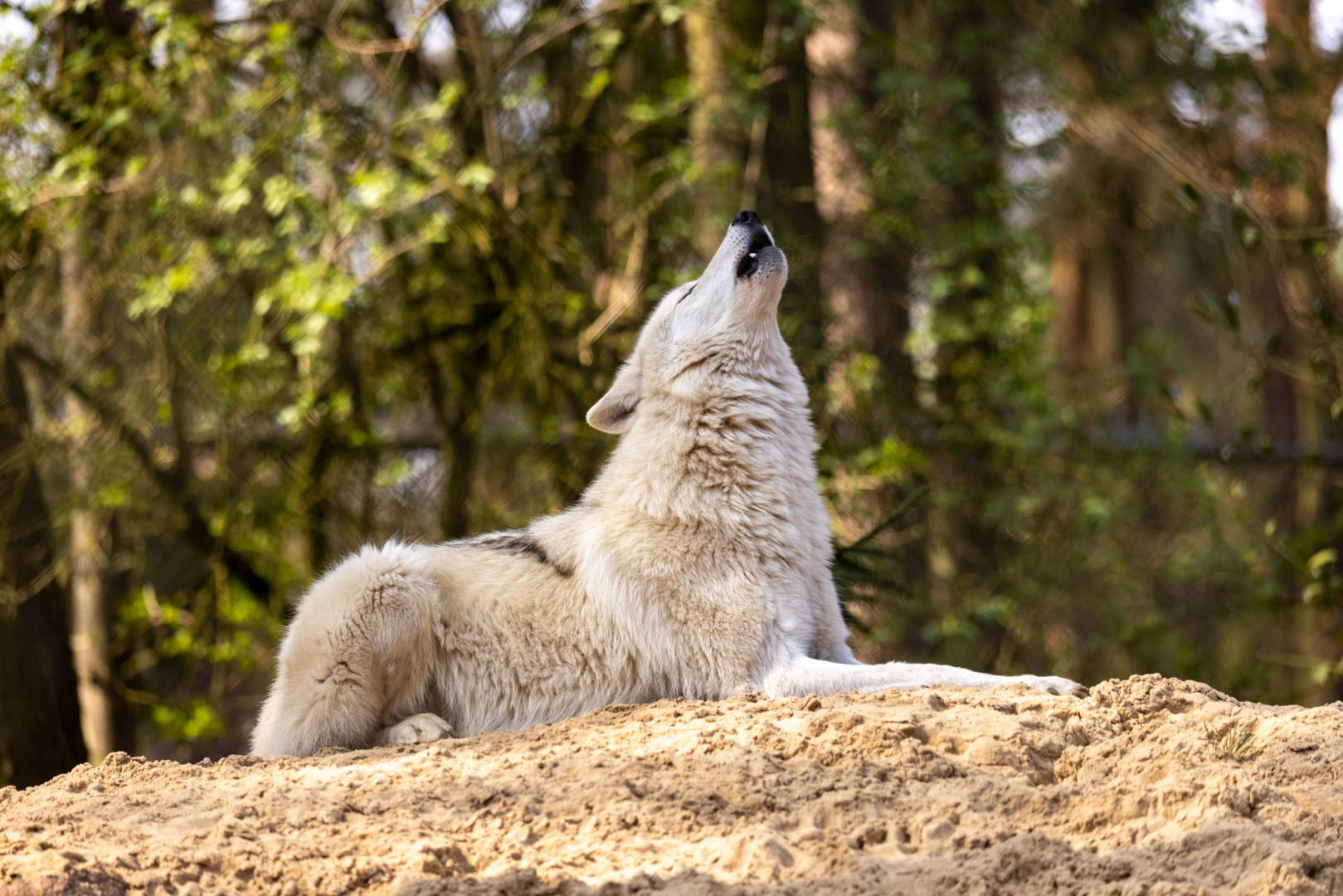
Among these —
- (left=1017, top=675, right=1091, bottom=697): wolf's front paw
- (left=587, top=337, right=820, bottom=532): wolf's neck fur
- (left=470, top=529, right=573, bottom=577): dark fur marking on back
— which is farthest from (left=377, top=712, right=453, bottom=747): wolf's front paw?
(left=1017, top=675, right=1091, bottom=697): wolf's front paw

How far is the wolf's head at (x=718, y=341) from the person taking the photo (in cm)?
479

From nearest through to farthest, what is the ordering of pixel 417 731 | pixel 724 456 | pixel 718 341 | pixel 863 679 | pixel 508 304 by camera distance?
pixel 863 679 < pixel 417 731 < pixel 724 456 < pixel 718 341 < pixel 508 304

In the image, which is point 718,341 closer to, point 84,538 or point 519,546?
point 519,546

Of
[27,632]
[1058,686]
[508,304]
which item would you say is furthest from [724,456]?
[27,632]

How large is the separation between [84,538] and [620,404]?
4828 mm

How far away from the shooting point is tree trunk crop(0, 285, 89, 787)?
21.3ft

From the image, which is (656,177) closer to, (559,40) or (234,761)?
(559,40)

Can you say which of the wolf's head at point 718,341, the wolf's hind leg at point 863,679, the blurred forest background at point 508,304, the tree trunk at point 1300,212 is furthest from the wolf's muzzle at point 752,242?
the tree trunk at point 1300,212

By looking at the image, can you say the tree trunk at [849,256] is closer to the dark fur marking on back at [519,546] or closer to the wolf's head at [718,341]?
the wolf's head at [718,341]

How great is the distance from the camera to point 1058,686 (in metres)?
3.87

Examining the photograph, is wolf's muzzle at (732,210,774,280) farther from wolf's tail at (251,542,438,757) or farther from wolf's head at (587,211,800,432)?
wolf's tail at (251,542,438,757)

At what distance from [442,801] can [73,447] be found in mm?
5654

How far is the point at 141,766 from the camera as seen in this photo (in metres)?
3.76

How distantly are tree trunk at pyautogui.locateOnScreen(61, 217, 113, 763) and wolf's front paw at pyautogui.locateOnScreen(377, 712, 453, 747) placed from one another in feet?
13.2
